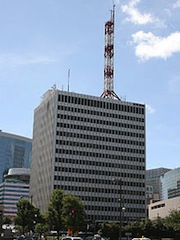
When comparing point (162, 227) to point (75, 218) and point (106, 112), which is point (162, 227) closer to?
point (75, 218)

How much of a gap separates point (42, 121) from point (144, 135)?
40808mm

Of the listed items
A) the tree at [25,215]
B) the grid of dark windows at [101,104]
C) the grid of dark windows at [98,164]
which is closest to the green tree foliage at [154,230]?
the tree at [25,215]

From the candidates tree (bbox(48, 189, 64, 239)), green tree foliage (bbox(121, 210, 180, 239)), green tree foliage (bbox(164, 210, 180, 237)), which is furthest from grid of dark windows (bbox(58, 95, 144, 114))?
green tree foliage (bbox(121, 210, 180, 239))

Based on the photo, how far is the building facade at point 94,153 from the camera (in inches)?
5591

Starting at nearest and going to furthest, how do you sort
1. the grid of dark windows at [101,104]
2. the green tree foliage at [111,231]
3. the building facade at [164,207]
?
the green tree foliage at [111,231], the grid of dark windows at [101,104], the building facade at [164,207]

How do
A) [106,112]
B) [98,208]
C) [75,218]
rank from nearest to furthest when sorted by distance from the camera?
[75,218] < [98,208] < [106,112]

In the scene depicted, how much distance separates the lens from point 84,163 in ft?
473

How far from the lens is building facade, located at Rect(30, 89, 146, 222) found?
14200 centimetres

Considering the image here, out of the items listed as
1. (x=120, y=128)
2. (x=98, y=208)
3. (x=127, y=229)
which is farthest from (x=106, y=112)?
(x=127, y=229)

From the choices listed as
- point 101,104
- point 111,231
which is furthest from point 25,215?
point 101,104

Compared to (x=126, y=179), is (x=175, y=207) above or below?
below

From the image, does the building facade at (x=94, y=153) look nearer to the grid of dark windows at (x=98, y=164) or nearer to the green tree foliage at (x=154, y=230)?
the grid of dark windows at (x=98, y=164)

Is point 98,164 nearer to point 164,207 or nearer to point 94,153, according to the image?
point 94,153

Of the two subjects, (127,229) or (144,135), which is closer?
(127,229)
